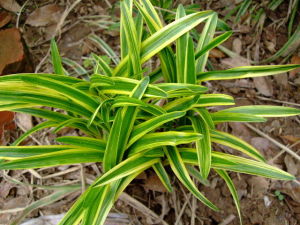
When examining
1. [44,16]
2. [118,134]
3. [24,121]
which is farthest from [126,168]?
[44,16]

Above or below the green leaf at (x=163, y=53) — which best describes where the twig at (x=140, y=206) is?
below

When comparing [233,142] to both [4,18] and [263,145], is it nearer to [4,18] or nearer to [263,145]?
[263,145]

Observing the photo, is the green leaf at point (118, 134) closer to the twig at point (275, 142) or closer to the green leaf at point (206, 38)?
the green leaf at point (206, 38)

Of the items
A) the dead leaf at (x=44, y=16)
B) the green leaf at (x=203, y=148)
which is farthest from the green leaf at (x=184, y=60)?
the dead leaf at (x=44, y=16)

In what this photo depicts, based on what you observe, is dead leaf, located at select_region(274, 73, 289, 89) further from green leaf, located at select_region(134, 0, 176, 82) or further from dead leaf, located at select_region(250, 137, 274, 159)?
green leaf, located at select_region(134, 0, 176, 82)

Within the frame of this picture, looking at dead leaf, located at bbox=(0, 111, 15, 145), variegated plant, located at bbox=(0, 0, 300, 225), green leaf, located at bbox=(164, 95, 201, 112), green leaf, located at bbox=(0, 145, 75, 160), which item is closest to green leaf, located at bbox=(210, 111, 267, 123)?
variegated plant, located at bbox=(0, 0, 300, 225)

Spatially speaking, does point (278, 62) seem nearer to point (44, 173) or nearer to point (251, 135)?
point (251, 135)
